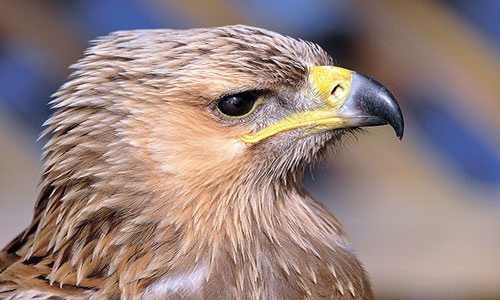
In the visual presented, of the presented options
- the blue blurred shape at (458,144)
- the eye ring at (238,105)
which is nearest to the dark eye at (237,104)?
the eye ring at (238,105)

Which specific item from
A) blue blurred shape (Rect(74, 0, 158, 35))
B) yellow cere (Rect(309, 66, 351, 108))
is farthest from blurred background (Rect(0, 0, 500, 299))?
yellow cere (Rect(309, 66, 351, 108))

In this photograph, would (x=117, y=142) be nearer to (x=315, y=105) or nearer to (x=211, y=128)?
(x=211, y=128)

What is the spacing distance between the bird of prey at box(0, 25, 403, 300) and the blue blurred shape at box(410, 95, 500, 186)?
127 inches

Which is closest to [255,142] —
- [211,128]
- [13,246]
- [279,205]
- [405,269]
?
[211,128]

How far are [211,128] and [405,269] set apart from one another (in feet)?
7.30

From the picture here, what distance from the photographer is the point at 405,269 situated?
359cm

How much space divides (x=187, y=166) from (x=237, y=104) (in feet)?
0.64

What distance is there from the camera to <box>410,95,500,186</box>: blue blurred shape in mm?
4910

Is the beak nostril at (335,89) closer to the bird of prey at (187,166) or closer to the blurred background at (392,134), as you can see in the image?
the bird of prey at (187,166)

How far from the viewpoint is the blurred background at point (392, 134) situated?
3596mm

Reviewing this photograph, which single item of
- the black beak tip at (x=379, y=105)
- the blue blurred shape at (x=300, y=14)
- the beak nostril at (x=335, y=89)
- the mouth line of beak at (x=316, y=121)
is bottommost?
the mouth line of beak at (x=316, y=121)

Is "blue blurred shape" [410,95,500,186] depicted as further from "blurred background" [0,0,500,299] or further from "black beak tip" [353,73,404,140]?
"black beak tip" [353,73,404,140]

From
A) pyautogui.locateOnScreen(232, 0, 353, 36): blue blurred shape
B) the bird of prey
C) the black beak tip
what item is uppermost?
pyautogui.locateOnScreen(232, 0, 353, 36): blue blurred shape

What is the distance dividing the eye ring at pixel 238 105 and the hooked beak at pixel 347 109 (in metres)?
0.08
